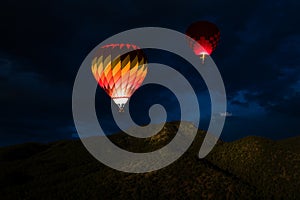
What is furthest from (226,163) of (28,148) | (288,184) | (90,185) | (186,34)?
(28,148)

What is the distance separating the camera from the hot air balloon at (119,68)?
52.3m

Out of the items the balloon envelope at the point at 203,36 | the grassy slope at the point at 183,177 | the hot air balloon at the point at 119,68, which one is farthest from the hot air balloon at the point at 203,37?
the grassy slope at the point at 183,177

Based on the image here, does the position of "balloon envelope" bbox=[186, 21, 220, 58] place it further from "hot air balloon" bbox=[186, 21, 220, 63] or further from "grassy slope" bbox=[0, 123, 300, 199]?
"grassy slope" bbox=[0, 123, 300, 199]

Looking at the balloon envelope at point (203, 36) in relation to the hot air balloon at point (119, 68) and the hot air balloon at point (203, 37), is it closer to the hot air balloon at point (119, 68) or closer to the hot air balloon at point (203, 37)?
the hot air balloon at point (203, 37)

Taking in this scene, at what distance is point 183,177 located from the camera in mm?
59719

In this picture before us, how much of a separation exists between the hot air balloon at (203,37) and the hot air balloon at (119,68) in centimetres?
953

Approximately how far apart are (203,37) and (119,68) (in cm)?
1308

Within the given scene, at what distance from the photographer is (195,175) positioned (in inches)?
2378

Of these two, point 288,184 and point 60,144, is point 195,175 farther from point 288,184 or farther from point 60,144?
point 60,144

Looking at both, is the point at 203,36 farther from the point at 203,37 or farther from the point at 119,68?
the point at 119,68

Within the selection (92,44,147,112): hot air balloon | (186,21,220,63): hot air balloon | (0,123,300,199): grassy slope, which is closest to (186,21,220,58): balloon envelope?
(186,21,220,63): hot air balloon

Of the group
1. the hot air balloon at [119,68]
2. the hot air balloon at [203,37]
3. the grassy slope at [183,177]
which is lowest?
the grassy slope at [183,177]

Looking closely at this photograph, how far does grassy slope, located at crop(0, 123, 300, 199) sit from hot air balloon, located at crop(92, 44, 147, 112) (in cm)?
1478

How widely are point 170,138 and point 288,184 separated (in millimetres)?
28411
